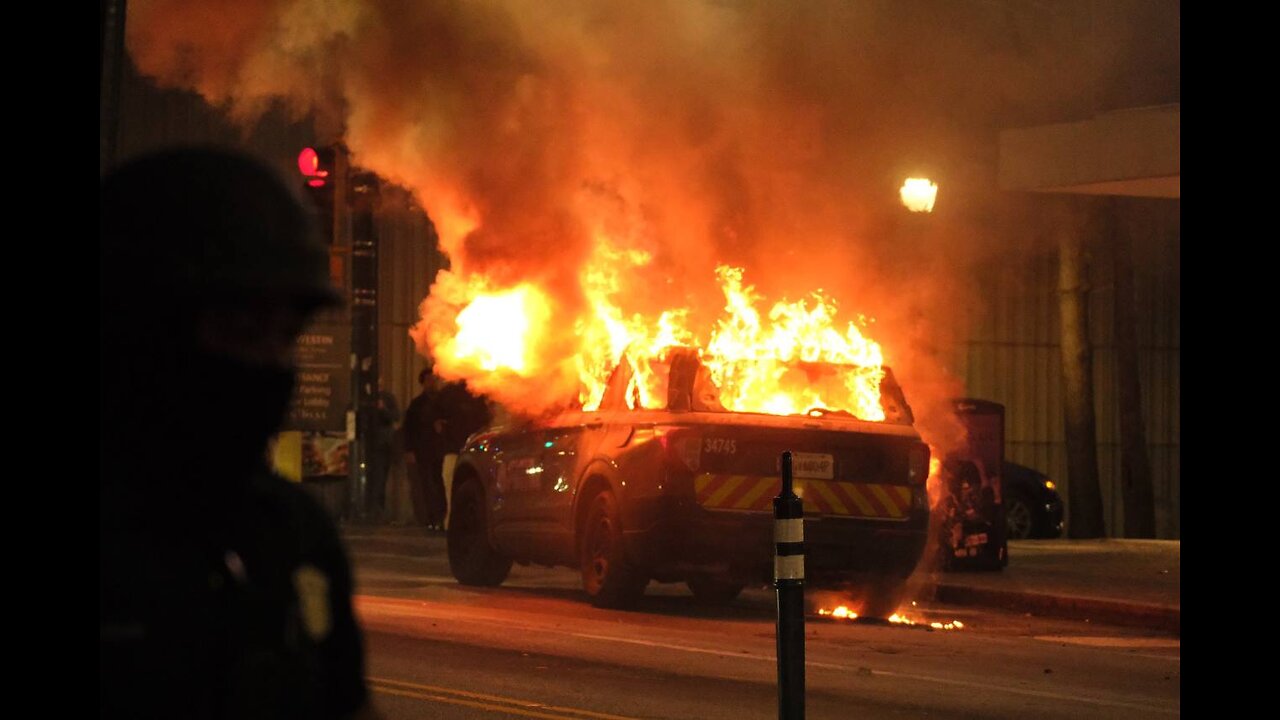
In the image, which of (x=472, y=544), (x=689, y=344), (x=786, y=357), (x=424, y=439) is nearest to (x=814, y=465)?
(x=786, y=357)

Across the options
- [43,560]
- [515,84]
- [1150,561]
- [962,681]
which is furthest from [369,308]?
[43,560]

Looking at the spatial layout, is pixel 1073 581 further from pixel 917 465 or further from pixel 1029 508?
pixel 1029 508

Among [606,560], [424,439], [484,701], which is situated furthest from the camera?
[424,439]

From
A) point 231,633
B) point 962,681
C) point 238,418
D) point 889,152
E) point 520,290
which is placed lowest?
point 962,681

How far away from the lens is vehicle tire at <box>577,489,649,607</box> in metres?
12.5

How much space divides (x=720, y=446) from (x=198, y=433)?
1021cm

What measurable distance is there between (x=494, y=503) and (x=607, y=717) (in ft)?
19.9

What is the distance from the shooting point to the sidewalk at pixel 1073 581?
1370cm

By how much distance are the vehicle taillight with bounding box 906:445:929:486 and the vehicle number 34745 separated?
1.34m

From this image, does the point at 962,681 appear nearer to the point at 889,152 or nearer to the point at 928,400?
the point at 928,400

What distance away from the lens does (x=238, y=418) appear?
2.16 metres

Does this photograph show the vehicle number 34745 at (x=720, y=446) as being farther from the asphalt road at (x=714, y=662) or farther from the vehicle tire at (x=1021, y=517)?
the vehicle tire at (x=1021, y=517)

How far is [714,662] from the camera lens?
10320 mm

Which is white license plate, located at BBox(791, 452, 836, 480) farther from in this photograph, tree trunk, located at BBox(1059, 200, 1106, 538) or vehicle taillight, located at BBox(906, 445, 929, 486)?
tree trunk, located at BBox(1059, 200, 1106, 538)
